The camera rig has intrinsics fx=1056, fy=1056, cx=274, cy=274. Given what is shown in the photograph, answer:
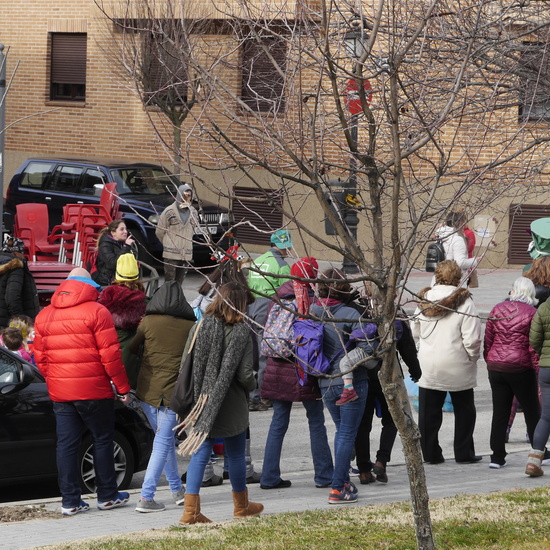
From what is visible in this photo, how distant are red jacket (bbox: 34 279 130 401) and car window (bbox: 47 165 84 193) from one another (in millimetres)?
13930

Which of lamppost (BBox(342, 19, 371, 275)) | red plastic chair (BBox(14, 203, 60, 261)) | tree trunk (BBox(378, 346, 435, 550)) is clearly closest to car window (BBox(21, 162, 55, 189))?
red plastic chair (BBox(14, 203, 60, 261))

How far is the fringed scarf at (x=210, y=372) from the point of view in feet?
22.5

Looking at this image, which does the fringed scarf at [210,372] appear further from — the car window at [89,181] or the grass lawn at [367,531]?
the car window at [89,181]

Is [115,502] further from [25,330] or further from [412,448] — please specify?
[412,448]

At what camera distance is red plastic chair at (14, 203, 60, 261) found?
16.2m

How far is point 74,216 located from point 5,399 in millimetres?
9115

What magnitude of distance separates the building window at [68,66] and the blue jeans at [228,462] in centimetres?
2182

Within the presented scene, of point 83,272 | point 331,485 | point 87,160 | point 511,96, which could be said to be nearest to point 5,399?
point 83,272

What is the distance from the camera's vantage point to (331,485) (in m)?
7.93

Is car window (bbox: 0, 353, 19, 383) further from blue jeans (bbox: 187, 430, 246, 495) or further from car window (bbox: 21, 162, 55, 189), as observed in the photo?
car window (bbox: 21, 162, 55, 189)

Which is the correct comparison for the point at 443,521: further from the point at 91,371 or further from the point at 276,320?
the point at 91,371

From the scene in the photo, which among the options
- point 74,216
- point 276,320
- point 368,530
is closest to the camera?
point 368,530

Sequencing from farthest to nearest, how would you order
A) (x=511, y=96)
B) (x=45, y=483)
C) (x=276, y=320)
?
(x=511, y=96) → (x=45, y=483) → (x=276, y=320)

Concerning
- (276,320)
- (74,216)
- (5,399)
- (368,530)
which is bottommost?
(368,530)
